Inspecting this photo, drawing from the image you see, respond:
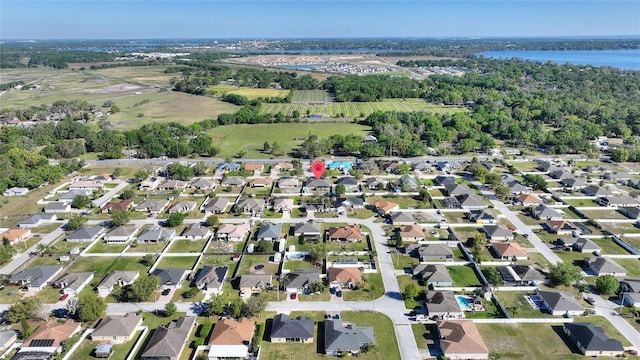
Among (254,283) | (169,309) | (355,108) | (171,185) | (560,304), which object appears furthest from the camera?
(355,108)

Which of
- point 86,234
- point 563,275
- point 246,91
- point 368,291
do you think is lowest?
point 368,291

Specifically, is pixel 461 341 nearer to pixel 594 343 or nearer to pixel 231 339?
pixel 594 343

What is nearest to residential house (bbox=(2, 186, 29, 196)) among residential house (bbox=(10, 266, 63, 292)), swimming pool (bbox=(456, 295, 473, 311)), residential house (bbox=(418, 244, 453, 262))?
residential house (bbox=(10, 266, 63, 292))

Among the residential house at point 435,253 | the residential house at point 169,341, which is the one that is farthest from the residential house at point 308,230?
the residential house at point 169,341

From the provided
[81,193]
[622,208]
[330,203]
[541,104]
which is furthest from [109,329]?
[541,104]

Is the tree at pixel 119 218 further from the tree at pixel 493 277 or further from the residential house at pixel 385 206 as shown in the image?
the tree at pixel 493 277

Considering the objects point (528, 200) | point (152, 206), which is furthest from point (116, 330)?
point (528, 200)
